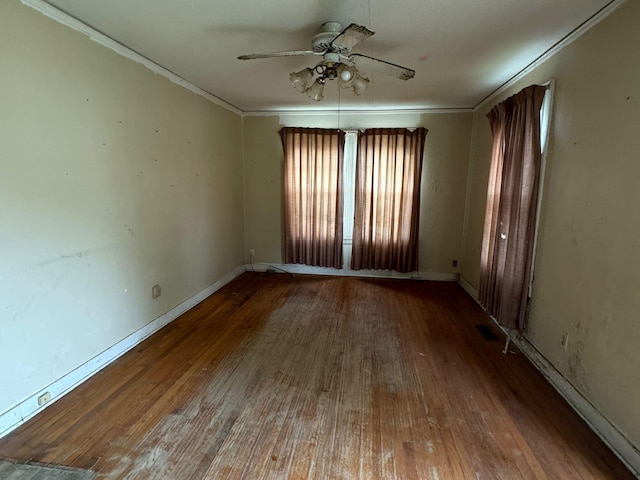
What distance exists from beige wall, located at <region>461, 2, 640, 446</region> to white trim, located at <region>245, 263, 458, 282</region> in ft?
7.12

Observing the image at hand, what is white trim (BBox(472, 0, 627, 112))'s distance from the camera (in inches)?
74.0

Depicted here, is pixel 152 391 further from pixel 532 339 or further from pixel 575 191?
pixel 575 191

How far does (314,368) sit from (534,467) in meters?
1.41

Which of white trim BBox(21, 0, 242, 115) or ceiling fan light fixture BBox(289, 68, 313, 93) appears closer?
white trim BBox(21, 0, 242, 115)

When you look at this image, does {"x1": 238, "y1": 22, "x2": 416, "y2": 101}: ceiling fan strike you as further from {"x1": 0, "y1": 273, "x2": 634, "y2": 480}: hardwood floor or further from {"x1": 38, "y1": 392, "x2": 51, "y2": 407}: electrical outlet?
{"x1": 38, "y1": 392, "x2": 51, "y2": 407}: electrical outlet

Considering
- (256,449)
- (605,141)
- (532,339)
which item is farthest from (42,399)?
(605,141)

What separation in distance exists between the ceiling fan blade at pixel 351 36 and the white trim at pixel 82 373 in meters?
2.67

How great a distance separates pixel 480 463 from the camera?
5.49 feet

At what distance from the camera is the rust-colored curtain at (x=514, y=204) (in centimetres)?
253

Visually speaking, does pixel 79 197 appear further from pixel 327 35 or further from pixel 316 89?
pixel 327 35

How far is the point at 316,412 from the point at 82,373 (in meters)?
1.64

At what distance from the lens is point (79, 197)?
7.32ft

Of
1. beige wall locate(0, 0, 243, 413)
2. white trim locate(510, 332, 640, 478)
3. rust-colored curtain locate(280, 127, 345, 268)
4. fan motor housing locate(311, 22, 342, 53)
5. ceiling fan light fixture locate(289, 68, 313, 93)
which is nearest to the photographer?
A: white trim locate(510, 332, 640, 478)

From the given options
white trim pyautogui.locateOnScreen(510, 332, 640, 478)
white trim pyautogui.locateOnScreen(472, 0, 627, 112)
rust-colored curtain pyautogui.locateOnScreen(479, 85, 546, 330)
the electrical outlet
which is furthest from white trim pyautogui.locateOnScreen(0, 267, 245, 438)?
white trim pyautogui.locateOnScreen(472, 0, 627, 112)
